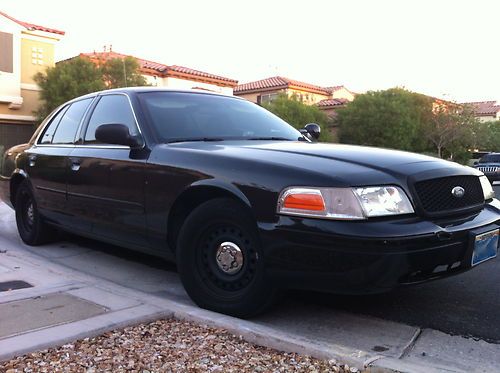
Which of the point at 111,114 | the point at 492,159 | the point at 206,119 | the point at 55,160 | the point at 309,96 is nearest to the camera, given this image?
the point at 206,119

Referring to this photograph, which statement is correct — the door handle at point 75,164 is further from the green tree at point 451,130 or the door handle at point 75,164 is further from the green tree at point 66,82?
the green tree at point 451,130

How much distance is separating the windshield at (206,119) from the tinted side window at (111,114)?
0.55ft

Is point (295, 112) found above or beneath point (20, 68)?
beneath

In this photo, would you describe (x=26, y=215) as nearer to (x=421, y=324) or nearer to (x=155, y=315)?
(x=155, y=315)

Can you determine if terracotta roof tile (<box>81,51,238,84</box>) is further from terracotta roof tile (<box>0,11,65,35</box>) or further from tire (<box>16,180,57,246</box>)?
tire (<box>16,180,57,246</box>)

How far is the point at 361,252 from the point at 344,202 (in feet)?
0.97

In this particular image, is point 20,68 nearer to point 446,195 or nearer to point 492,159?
point 492,159

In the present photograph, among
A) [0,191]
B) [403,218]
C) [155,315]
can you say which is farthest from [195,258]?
[0,191]

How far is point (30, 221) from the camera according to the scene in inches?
235

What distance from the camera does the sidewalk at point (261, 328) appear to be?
2.92 meters

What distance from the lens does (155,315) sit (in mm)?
3428

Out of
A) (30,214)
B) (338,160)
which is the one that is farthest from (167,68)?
(338,160)

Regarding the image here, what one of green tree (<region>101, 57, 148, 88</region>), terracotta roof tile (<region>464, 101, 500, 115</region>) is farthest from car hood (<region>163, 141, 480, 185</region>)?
terracotta roof tile (<region>464, 101, 500, 115</region>)

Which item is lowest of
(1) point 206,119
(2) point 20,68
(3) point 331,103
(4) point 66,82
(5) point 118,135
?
(5) point 118,135
